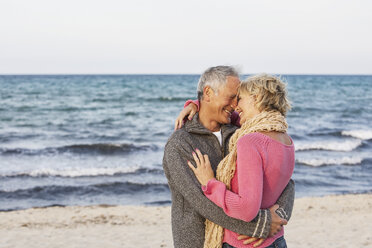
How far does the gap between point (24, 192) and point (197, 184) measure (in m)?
8.09

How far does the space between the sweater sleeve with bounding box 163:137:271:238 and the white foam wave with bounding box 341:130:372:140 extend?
1624 cm

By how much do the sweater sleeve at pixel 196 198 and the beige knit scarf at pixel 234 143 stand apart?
12 cm

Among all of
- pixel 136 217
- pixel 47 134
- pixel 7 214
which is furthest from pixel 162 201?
pixel 47 134

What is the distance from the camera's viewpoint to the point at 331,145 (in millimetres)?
15516

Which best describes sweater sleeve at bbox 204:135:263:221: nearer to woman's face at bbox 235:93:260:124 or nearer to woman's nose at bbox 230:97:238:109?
woman's face at bbox 235:93:260:124

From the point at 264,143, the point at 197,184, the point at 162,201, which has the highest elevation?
the point at 264,143

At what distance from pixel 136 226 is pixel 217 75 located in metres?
5.27

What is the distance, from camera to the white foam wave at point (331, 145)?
15.0m

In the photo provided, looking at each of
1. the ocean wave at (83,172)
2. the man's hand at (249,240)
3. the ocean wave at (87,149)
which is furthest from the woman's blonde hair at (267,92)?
the ocean wave at (87,149)

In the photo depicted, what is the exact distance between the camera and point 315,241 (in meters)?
6.61

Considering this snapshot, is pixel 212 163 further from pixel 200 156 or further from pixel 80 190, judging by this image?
pixel 80 190

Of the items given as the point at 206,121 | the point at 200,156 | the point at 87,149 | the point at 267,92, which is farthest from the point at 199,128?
the point at 87,149

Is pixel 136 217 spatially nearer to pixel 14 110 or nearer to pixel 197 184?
pixel 197 184

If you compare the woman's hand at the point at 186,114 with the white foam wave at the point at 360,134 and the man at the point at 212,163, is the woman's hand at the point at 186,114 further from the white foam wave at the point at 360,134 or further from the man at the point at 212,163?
the white foam wave at the point at 360,134
